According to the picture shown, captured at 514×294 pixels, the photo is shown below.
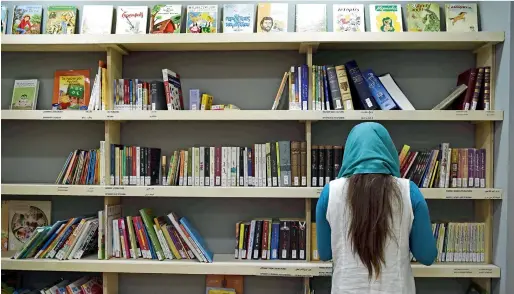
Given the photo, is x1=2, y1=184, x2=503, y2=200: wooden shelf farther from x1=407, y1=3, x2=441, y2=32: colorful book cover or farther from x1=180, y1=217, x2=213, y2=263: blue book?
x1=407, y1=3, x2=441, y2=32: colorful book cover

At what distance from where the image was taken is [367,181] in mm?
1965

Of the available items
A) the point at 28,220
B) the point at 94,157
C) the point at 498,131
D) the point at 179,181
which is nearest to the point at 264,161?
the point at 179,181

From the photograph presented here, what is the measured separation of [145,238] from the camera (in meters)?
3.13

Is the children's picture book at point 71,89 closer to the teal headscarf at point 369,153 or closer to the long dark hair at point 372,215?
the teal headscarf at point 369,153

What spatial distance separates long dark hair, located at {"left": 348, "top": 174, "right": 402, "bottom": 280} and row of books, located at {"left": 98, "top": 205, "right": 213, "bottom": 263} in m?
1.33

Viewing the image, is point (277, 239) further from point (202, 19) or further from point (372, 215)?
point (202, 19)

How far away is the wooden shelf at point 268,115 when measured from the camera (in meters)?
2.98

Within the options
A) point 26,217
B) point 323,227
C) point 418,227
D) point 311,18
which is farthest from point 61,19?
point 418,227

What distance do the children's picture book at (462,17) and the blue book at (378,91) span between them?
1.88 ft

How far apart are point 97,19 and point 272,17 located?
3.68 ft

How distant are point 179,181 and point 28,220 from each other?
112 centimetres

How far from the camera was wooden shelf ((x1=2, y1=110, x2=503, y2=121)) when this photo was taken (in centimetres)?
298

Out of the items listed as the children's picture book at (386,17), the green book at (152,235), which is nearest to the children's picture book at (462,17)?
the children's picture book at (386,17)

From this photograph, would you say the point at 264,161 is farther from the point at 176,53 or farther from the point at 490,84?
the point at 490,84
